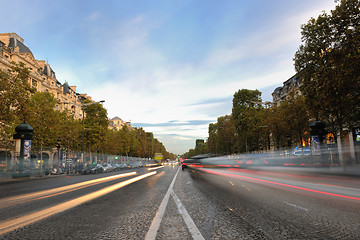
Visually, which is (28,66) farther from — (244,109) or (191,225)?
(191,225)

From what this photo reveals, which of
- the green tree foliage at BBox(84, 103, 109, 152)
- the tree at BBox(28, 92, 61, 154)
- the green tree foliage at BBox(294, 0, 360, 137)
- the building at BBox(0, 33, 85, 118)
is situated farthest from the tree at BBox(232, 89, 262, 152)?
the tree at BBox(28, 92, 61, 154)

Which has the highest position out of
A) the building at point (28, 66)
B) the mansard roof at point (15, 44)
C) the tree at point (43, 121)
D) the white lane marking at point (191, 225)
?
the mansard roof at point (15, 44)

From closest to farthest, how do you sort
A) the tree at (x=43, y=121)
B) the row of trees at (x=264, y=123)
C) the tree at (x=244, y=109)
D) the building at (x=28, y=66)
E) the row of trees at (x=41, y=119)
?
1. the row of trees at (x=41, y=119)
2. the building at (x=28, y=66)
3. the tree at (x=43, y=121)
4. the row of trees at (x=264, y=123)
5. the tree at (x=244, y=109)

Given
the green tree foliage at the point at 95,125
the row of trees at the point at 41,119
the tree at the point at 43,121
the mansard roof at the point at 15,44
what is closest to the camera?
the row of trees at the point at 41,119

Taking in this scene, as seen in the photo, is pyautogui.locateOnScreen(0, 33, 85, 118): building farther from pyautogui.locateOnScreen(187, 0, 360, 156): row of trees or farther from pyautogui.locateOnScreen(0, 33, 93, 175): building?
pyautogui.locateOnScreen(187, 0, 360, 156): row of trees

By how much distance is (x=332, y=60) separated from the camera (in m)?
19.8

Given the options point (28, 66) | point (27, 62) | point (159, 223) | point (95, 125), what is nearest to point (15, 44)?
point (27, 62)

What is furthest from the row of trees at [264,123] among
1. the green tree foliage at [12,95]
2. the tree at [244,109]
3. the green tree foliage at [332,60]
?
the green tree foliage at [12,95]

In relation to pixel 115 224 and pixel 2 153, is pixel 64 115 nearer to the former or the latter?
pixel 2 153

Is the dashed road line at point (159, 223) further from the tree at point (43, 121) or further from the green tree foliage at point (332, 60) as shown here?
the tree at point (43, 121)

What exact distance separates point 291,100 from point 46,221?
116ft

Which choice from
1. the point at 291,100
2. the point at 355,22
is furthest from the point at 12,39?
the point at 355,22

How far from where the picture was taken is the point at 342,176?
1494cm

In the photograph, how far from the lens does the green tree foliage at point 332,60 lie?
18.2m
